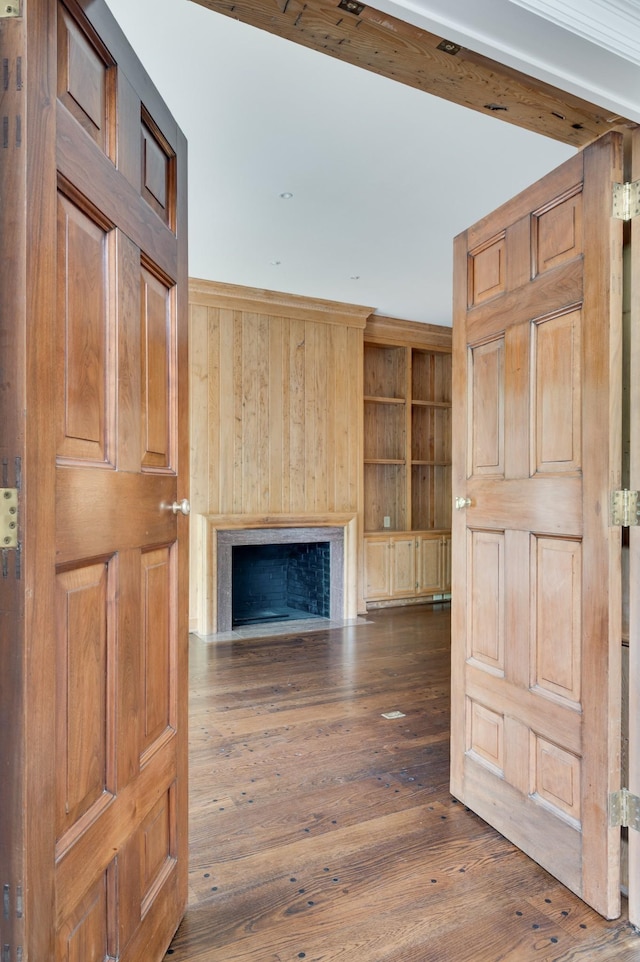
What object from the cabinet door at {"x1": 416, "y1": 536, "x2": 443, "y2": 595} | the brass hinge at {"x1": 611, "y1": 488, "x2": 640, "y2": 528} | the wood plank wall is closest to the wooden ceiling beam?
the brass hinge at {"x1": 611, "y1": 488, "x2": 640, "y2": 528}

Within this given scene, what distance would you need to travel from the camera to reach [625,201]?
1.69 meters

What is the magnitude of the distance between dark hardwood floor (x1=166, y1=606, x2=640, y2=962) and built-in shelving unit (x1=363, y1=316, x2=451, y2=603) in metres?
2.60

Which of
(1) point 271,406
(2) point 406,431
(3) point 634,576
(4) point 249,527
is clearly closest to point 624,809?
(3) point 634,576

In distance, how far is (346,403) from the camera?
577cm

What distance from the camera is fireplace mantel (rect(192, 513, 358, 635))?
16.6ft

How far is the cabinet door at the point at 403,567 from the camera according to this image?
6.16m

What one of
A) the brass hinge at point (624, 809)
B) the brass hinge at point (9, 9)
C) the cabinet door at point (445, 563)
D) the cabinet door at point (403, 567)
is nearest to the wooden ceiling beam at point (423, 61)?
the brass hinge at point (9, 9)

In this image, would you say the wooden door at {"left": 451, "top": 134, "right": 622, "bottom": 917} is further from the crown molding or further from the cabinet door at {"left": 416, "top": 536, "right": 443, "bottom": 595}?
the cabinet door at {"left": 416, "top": 536, "right": 443, "bottom": 595}

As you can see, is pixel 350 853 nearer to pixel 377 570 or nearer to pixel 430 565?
pixel 377 570

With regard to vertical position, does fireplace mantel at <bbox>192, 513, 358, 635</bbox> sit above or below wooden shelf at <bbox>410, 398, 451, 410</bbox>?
below

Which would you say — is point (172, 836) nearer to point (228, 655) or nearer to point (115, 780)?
point (115, 780)

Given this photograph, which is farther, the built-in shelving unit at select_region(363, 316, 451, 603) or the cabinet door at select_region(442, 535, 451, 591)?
the cabinet door at select_region(442, 535, 451, 591)

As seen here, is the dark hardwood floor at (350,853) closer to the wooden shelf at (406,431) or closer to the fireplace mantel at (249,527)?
the fireplace mantel at (249,527)

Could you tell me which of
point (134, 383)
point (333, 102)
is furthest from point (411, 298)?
point (134, 383)
